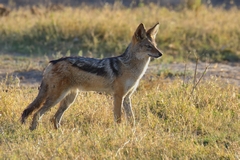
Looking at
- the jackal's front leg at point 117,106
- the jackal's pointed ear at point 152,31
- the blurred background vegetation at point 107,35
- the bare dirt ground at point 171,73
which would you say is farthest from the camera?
the blurred background vegetation at point 107,35

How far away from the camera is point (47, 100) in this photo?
8062mm

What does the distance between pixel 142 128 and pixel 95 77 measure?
1031 mm

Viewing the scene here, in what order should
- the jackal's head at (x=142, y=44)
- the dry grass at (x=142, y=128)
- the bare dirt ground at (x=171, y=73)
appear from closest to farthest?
the dry grass at (x=142, y=128) < the jackal's head at (x=142, y=44) < the bare dirt ground at (x=171, y=73)

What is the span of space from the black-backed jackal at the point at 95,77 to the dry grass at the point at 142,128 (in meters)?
0.24

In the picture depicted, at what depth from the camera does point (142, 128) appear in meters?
7.88

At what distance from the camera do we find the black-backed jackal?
8039 mm

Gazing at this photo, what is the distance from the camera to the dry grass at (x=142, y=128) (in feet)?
22.2

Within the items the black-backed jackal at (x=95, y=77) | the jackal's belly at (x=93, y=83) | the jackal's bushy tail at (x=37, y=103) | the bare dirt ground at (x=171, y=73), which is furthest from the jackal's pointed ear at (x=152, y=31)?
the bare dirt ground at (x=171, y=73)

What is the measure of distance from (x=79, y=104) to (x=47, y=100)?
3.07ft

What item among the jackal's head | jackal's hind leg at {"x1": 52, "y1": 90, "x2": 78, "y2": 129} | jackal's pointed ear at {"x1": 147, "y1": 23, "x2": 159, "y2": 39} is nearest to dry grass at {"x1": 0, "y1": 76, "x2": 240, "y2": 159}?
jackal's hind leg at {"x1": 52, "y1": 90, "x2": 78, "y2": 129}

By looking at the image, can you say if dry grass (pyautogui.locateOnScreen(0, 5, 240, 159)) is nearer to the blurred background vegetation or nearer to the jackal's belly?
the blurred background vegetation

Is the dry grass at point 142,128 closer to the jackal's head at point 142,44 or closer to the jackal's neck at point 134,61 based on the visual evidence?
the jackal's neck at point 134,61

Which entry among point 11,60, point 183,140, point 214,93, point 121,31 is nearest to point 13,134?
point 183,140

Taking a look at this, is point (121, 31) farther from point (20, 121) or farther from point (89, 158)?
point (89, 158)
